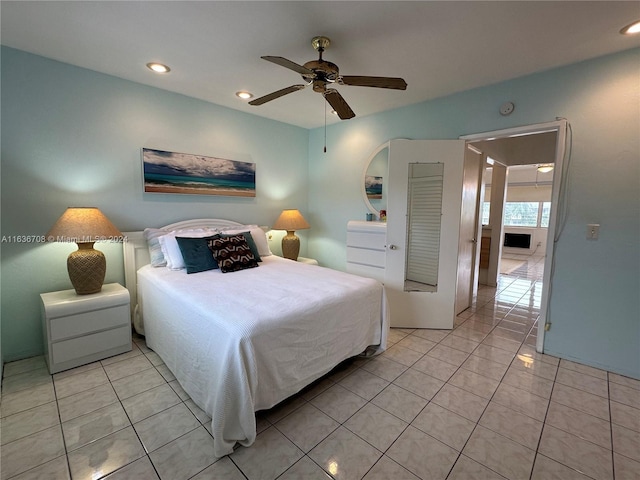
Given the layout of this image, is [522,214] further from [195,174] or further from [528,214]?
[195,174]

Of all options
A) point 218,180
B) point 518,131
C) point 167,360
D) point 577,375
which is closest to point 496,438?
point 577,375

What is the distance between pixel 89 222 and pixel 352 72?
8.50ft

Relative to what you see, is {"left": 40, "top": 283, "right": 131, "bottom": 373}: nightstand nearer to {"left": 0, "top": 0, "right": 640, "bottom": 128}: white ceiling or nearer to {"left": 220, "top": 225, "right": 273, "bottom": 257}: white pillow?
{"left": 220, "top": 225, "right": 273, "bottom": 257}: white pillow

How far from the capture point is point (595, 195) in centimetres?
239

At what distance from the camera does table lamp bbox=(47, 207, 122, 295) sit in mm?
2268

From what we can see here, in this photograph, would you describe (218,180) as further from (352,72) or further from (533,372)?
(533,372)

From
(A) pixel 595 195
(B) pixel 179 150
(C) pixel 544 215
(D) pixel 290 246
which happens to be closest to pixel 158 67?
(B) pixel 179 150

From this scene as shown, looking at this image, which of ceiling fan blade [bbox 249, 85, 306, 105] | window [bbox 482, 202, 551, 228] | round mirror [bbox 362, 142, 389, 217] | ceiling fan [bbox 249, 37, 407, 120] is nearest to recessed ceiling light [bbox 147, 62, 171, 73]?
ceiling fan blade [bbox 249, 85, 306, 105]

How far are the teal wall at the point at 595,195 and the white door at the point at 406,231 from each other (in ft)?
1.47

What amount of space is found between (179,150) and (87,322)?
190 centimetres

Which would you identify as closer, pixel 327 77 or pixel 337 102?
pixel 327 77

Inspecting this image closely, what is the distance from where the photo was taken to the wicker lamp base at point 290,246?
4000 millimetres

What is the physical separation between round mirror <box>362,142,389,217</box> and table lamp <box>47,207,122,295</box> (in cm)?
281

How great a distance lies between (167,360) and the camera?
7.43 feet
